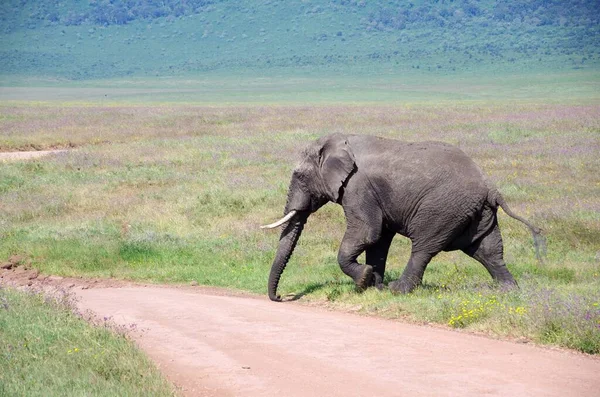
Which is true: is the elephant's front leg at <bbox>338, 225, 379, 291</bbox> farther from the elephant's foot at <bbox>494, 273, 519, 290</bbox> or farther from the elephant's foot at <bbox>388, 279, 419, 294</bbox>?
the elephant's foot at <bbox>494, 273, 519, 290</bbox>

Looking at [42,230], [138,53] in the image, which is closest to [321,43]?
[138,53]

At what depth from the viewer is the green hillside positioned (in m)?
139

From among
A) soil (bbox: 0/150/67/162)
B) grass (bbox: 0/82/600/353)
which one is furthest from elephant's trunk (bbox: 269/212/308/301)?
soil (bbox: 0/150/67/162)

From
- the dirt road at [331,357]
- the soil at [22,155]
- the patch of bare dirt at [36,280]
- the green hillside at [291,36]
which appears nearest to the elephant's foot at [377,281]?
the dirt road at [331,357]

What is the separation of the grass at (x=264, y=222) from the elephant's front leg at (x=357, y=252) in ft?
0.83

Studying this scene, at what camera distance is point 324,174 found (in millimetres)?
13703

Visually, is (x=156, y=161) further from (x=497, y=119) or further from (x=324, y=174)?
(x=497, y=119)

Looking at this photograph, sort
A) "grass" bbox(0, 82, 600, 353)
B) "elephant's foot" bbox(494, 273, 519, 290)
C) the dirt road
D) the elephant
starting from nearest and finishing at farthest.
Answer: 1. the dirt road
2. "grass" bbox(0, 82, 600, 353)
3. "elephant's foot" bbox(494, 273, 519, 290)
4. the elephant

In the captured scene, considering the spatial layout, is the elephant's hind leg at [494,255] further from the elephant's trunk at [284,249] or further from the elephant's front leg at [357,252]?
the elephant's trunk at [284,249]

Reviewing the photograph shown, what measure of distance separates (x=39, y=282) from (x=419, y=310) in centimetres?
697

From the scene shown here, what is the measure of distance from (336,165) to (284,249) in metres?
1.52

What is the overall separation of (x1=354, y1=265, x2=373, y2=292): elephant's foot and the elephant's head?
109cm

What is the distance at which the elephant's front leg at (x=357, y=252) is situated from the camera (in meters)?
13.4

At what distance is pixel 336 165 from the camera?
533 inches
